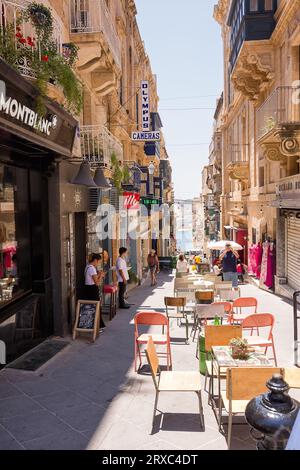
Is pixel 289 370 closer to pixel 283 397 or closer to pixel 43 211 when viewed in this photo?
pixel 283 397

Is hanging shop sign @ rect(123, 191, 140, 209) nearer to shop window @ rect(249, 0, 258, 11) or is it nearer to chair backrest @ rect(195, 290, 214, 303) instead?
chair backrest @ rect(195, 290, 214, 303)

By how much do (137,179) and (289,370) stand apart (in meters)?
15.8

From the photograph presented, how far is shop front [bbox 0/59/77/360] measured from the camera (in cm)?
770

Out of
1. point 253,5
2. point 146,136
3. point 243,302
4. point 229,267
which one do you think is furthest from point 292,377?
point 146,136

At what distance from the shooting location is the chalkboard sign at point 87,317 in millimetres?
9570

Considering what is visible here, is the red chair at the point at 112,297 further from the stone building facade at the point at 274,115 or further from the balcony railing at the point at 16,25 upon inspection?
the balcony railing at the point at 16,25

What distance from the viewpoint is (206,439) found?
5.25 m

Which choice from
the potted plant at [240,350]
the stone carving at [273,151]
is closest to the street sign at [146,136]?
the stone carving at [273,151]

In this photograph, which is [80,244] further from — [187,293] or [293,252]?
[293,252]

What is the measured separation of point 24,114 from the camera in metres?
6.61

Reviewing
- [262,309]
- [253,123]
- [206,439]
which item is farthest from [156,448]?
[253,123]

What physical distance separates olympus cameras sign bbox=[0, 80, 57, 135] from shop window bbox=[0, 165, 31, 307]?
1.18 m

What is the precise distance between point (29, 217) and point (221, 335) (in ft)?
16.4

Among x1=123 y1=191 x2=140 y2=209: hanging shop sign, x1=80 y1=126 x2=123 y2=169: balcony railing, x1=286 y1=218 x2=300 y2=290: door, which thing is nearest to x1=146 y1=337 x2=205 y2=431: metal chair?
x1=80 y1=126 x2=123 y2=169: balcony railing
